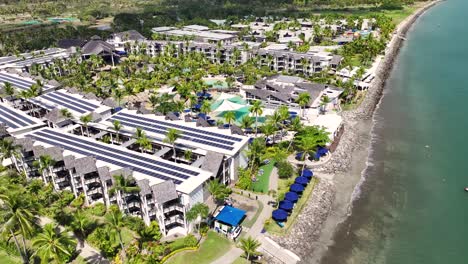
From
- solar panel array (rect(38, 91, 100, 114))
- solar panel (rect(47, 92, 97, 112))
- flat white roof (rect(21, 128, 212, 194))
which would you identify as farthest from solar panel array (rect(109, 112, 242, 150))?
solar panel array (rect(38, 91, 100, 114))

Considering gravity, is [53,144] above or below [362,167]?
above

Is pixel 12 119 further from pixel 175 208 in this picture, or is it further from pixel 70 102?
pixel 175 208

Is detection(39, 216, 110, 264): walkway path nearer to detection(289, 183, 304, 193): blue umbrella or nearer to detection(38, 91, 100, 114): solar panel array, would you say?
detection(289, 183, 304, 193): blue umbrella

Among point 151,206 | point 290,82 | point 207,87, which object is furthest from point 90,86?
point 151,206

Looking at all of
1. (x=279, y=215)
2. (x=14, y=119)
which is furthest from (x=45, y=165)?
(x=279, y=215)

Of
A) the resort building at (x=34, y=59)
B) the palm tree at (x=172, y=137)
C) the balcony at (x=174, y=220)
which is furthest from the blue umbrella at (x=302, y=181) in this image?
the resort building at (x=34, y=59)

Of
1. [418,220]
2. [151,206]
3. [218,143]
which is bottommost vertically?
[418,220]

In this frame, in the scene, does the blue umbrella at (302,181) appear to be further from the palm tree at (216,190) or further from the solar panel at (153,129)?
the palm tree at (216,190)

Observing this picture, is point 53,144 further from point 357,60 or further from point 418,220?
point 357,60
